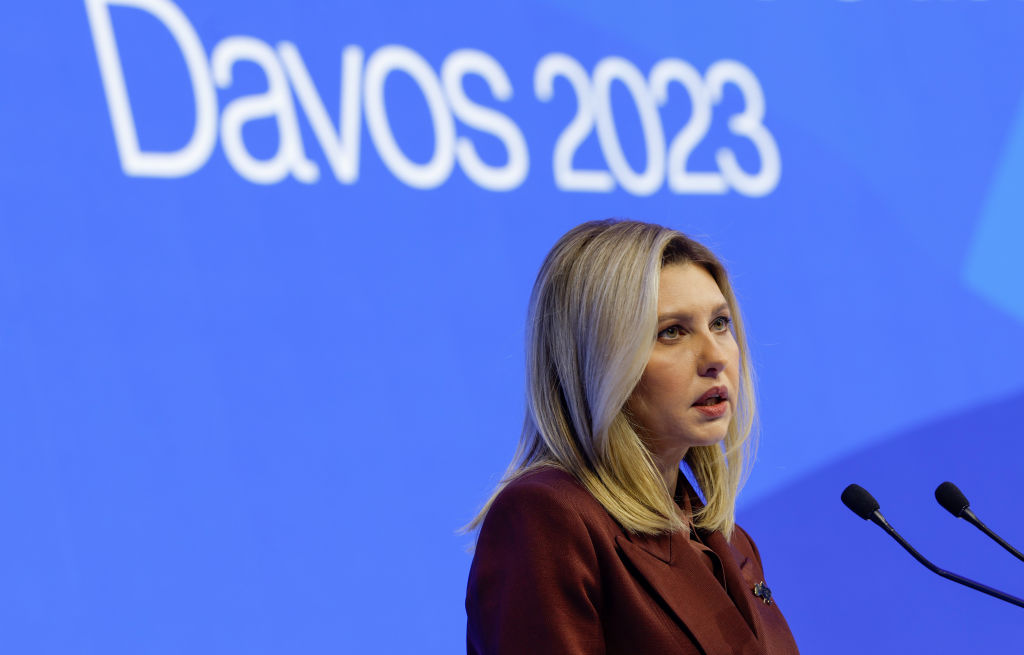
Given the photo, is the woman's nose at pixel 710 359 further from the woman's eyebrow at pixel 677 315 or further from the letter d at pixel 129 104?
the letter d at pixel 129 104

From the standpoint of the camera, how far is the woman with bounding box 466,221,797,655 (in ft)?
4.74

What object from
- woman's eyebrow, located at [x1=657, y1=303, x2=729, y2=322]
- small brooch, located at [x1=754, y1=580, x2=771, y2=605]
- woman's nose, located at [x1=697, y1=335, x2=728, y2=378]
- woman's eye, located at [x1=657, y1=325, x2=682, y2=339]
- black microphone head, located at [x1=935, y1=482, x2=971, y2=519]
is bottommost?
small brooch, located at [x1=754, y1=580, x2=771, y2=605]

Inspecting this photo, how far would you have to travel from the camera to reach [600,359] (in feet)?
5.15

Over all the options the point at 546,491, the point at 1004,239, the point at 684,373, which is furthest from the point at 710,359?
the point at 1004,239

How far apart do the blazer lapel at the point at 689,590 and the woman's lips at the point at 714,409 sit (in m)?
0.18

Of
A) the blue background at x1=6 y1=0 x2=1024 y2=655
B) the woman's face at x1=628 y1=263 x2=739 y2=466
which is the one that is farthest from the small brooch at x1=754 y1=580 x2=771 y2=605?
the blue background at x1=6 y1=0 x2=1024 y2=655

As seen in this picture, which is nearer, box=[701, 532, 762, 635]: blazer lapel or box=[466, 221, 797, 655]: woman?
box=[466, 221, 797, 655]: woman

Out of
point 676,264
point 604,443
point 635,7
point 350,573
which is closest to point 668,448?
point 604,443

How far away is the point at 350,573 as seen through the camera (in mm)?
2914

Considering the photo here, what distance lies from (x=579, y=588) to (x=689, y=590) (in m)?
0.21

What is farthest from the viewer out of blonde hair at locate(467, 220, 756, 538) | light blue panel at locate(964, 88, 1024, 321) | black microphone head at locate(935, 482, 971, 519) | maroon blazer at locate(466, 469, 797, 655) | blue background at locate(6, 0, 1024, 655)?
light blue panel at locate(964, 88, 1024, 321)

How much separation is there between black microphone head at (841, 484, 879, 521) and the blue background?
1467 millimetres

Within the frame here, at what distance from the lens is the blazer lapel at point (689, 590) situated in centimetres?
151

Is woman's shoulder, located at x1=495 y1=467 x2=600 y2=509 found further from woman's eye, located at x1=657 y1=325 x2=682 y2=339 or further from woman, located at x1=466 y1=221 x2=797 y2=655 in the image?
woman's eye, located at x1=657 y1=325 x2=682 y2=339
